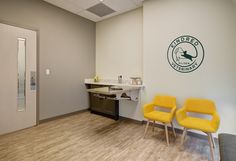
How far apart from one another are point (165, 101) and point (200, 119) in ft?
2.25

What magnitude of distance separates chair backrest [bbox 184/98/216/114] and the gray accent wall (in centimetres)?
303

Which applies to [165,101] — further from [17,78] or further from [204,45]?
[17,78]

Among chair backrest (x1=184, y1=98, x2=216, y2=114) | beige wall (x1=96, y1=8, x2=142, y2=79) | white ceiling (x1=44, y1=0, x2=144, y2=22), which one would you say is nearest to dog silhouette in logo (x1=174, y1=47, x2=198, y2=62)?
chair backrest (x1=184, y1=98, x2=216, y2=114)

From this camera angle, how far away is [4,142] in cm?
254

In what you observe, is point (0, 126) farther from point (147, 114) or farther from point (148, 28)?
point (148, 28)

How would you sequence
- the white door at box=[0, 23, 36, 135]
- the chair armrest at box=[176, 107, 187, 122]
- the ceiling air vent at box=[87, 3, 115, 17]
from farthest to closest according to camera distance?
the ceiling air vent at box=[87, 3, 115, 17]
the white door at box=[0, 23, 36, 135]
the chair armrest at box=[176, 107, 187, 122]

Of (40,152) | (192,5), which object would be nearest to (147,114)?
(40,152)

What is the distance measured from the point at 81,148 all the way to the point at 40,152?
0.63 meters

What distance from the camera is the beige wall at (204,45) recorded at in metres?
2.39

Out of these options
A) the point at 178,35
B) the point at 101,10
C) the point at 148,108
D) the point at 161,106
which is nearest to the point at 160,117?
the point at 148,108

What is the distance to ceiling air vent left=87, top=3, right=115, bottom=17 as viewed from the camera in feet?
11.8

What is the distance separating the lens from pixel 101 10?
12.5 ft

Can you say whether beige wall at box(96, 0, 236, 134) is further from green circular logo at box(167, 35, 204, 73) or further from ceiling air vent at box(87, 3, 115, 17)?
ceiling air vent at box(87, 3, 115, 17)

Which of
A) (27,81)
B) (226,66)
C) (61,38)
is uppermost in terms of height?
(61,38)
